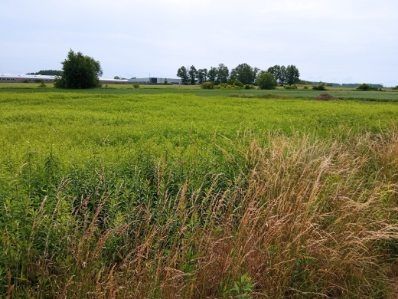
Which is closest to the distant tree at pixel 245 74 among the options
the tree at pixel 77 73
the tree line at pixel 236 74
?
the tree line at pixel 236 74

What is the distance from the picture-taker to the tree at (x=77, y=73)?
68.6 metres

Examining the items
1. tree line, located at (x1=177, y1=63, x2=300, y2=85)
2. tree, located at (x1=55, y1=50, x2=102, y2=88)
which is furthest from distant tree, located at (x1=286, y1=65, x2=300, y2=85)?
tree, located at (x1=55, y1=50, x2=102, y2=88)

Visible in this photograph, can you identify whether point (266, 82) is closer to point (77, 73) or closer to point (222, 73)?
point (222, 73)

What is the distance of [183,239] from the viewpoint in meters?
3.71

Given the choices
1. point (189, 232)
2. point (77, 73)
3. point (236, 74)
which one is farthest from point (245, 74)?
point (189, 232)

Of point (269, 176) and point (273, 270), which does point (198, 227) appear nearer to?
point (273, 270)

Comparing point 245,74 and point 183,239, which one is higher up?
point 183,239

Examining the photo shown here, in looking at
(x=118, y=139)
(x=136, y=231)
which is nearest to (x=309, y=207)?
(x=136, y=231)

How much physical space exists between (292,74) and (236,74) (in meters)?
16.6

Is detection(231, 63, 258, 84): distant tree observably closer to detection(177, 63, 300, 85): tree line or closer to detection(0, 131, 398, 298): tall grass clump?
detection(177, 63, 300, 85): tree line

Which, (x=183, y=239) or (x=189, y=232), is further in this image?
(x=189, y=232)

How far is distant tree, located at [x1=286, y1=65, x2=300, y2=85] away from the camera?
377 feet

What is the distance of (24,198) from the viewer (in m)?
3.58

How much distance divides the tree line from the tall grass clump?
3933 inches
